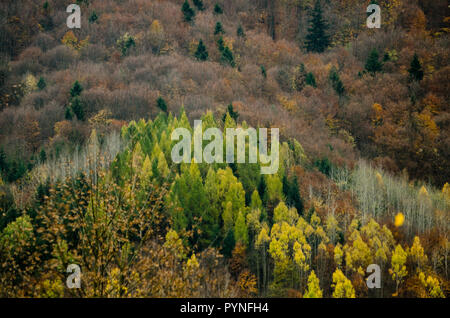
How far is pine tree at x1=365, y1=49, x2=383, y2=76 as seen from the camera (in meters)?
44.8

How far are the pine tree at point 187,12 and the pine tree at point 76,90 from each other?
21553 millimetres

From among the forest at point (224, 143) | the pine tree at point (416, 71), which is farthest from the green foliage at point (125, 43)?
the pine tree at point (416, 71)

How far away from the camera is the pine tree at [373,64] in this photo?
44750mm

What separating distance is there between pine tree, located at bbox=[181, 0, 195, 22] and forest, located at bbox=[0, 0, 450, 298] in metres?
0.25

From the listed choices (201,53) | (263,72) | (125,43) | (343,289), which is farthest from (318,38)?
(343,289)

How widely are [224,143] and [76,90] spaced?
18226 mm

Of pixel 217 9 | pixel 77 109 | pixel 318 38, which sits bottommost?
pixel 77 109

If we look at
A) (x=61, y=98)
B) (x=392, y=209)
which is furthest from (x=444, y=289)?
(x=61, y=98)

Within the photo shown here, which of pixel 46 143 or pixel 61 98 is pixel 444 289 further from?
pixel 61 98

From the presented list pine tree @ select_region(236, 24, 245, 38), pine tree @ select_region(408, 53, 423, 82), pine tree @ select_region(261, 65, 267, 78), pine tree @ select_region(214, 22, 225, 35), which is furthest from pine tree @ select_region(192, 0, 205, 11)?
pine tree @ select_region(408, 53, 423, 82)

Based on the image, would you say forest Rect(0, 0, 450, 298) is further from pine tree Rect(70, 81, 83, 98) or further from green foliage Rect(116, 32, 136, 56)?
pine tree Rect(70, 81, 83, 98)

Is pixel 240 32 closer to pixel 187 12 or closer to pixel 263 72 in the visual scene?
pixel 187 12

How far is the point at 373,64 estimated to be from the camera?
44.9 m

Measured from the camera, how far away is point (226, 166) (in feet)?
87.0
